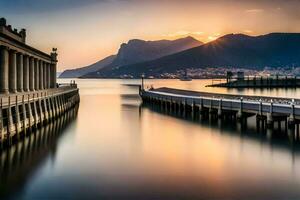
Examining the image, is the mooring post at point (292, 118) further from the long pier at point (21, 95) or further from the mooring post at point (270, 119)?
the long pier at point (21, 95)

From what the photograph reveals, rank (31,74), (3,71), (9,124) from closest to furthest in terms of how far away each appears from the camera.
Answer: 1. (9,124)
2. (3,71)
3. (31,74)

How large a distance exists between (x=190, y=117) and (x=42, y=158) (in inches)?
1282

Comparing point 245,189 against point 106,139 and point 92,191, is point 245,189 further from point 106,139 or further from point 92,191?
point 106,139

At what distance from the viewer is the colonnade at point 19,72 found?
45625 millimetres

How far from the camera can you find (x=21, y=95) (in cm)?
4028

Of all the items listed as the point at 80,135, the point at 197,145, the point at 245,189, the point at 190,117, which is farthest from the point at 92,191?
the point at 190,117

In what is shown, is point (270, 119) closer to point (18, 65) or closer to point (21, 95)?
point (21, 95)

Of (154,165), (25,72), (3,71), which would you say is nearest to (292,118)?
(154,165)

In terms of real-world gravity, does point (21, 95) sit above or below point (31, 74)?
below

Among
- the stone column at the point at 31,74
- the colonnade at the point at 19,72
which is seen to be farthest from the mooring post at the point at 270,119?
the stone column at the point at 31,74

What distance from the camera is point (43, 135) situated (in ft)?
146

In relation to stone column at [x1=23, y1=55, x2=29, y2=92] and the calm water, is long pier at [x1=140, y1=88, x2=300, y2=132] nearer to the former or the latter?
the calm water

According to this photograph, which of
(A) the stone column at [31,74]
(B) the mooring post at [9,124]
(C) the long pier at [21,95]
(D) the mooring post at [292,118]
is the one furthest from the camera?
(A) the stone column at [31,74]

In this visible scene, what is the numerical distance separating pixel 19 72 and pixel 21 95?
15131 mm
